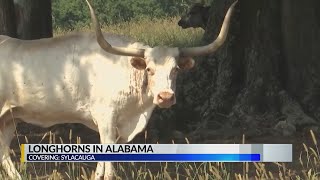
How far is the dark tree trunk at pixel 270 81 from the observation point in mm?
9211

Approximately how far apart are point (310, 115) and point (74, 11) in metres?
22.2

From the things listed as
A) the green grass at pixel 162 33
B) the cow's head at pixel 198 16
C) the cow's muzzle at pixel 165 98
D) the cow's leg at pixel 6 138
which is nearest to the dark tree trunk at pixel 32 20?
the cow's head at pixel 198 16

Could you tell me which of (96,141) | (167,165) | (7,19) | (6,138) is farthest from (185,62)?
(7,19)

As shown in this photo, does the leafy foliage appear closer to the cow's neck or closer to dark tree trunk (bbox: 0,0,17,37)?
dark tree trunk (bbox: 0,0,17,37)

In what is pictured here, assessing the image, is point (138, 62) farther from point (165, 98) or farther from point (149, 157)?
point (149, 157)

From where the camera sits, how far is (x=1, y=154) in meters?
→ 6.91

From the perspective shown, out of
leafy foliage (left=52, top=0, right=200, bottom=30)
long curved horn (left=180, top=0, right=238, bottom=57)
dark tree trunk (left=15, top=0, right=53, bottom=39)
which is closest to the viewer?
long curved horn (left=180, top=0, right=238, bottom=57)

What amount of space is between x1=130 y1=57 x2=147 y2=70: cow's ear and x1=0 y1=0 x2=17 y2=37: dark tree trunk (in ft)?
12.9

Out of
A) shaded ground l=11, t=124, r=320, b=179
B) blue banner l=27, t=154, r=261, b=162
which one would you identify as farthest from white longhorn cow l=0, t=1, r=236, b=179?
shaded ground l=11, t=124, r=320, b=179

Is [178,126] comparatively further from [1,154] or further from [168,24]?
[168,24]

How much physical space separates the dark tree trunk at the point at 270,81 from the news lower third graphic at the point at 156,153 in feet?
9.82

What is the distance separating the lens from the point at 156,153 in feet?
19.2

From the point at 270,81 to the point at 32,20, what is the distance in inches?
134

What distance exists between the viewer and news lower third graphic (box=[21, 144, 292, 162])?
569 centimetres
